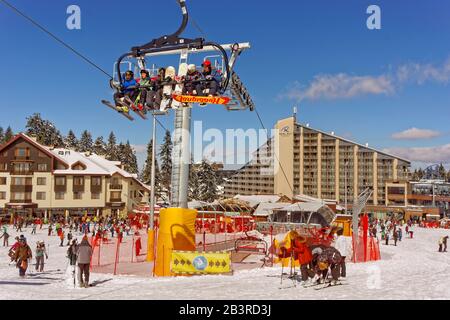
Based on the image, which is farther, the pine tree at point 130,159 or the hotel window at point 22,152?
the pine tree at point 130,159

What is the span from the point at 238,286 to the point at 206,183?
69529 mm

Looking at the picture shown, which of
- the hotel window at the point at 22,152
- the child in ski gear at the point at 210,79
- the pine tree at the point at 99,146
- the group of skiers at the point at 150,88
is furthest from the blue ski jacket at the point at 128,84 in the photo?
the pine tree at the point at 99,146

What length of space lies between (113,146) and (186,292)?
107 meters

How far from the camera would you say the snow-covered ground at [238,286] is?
37.6 ft

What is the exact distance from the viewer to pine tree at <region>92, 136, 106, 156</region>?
107550 millimetres

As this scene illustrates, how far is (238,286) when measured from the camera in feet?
42.9

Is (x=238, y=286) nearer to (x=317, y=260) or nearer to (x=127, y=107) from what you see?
(x=317, y=260)

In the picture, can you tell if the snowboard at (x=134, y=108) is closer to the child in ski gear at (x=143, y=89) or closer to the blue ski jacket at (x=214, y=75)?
the child in ski gear at (x=143, y=89)

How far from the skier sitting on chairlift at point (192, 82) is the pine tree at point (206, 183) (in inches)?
2584

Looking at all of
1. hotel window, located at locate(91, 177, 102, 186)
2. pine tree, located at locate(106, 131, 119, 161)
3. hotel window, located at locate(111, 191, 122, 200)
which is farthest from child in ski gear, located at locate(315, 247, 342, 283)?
pine tree, located at locate(106, 131, 119, 161)

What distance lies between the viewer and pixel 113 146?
114875 mm

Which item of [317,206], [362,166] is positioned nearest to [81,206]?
[317,206]

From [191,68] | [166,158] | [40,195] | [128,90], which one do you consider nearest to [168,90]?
[191,68]
